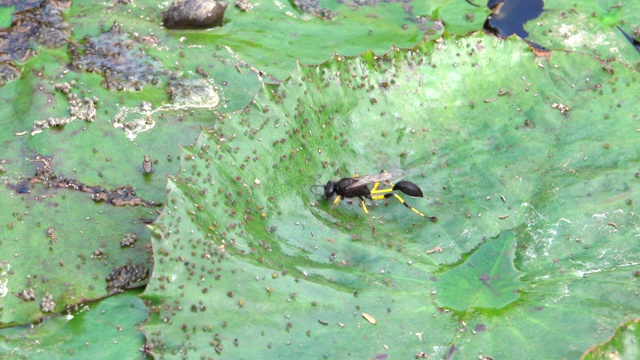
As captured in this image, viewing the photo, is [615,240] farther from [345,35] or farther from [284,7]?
[284,7]

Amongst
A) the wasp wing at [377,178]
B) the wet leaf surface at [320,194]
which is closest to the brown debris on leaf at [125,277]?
the wet leaf surface at [320,194]

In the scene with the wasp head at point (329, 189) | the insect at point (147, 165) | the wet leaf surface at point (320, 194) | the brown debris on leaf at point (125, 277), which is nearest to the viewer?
the wet leaf surface at point (320, 194)

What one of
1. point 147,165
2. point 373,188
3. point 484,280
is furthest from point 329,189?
point 147,165

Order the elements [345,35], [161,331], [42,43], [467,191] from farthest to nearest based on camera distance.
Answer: [345,35] → [42,43] → [467,191] → [161,331]

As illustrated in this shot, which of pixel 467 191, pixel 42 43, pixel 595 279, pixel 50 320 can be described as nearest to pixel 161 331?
pixel 50 320

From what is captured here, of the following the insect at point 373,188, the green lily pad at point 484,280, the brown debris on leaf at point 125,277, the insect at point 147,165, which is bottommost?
the brown debris on leaf at point 125,277

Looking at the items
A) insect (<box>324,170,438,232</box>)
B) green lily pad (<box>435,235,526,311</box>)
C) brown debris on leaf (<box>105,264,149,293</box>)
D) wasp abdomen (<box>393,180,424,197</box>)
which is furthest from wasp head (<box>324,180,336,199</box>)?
brown debris on leaf (<box>105,264,149,293</box>)

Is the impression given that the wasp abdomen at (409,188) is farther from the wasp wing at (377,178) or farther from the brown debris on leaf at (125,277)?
the brown debris on leaf at (125,277)
